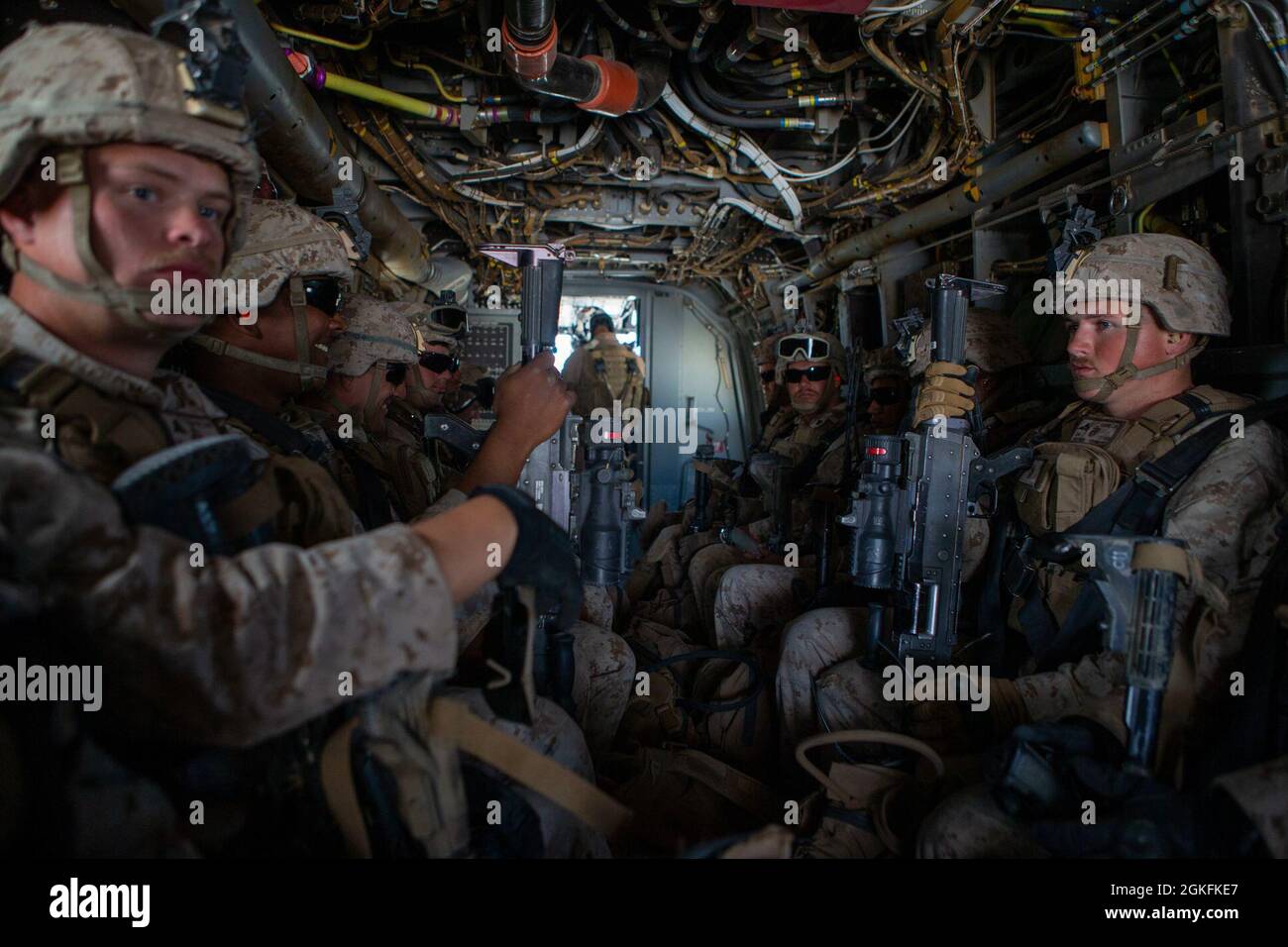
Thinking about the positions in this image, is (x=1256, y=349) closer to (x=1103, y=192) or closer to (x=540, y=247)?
(x=1103, y=192)

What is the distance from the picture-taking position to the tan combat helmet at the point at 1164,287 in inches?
A: 89.4

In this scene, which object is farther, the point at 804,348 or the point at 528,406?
the point at 804,348

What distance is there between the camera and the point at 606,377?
308 inches

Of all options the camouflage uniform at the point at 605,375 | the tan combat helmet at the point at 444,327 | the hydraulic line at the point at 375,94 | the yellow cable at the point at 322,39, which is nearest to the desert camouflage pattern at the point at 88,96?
the hydraulic line at the point at 375,94

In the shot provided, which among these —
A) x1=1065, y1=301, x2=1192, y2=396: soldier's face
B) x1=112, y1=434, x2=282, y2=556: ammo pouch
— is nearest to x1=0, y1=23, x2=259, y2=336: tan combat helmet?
x1=112, y1=434, x2=282, y2=556: ammo pouch

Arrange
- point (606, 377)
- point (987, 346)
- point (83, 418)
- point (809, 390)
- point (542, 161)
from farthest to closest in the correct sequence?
point (606, 377) → point (809, 390) → point (542, 161) → point (987, 346) → point (83, 418)

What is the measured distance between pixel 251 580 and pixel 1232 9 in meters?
3.47

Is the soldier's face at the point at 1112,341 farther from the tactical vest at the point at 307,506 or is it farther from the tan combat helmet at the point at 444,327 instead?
the tan combat helmet at the point at 444,327

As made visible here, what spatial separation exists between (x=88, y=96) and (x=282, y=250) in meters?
0.95

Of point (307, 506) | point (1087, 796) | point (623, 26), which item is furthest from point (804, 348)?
point (307, 506)

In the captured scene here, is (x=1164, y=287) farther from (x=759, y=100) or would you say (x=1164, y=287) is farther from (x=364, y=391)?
(x=364, y=391)

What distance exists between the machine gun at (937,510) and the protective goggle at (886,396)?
1521 millimetres
